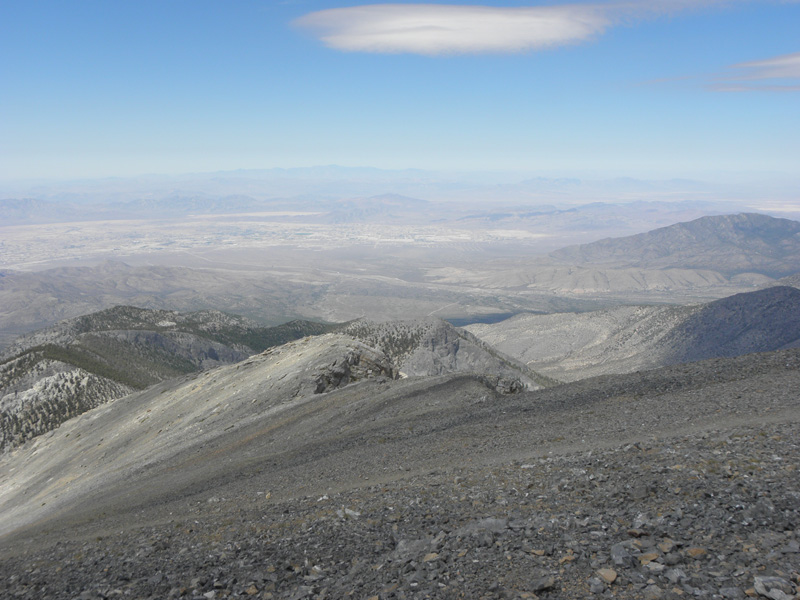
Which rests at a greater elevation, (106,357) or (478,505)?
(478,505)

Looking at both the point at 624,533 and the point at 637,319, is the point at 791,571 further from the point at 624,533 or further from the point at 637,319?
the point at 637,319

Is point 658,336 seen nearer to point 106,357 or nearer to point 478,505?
point 106,357

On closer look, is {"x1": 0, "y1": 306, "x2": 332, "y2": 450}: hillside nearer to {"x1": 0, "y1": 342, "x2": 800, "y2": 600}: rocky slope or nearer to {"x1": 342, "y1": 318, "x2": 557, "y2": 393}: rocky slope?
{"x1": 342, "y1": 318, "x2": 557, "y2": 393}: rocky slope

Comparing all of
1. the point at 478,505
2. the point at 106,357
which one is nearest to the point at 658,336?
the point at 106,357

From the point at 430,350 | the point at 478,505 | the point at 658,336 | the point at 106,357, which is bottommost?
the point at 658,336

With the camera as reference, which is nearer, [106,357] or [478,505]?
[478,505]

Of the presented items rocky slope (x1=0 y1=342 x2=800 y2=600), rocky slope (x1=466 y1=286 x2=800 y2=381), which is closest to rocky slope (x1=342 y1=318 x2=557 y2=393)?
rocky slope (x1=466 y1=286 x2=800 y2=381)
